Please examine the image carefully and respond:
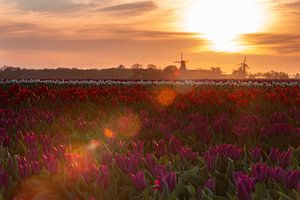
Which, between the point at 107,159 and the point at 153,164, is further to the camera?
the point at 107,159

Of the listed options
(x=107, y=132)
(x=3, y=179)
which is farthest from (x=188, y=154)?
(x=107, y=132)

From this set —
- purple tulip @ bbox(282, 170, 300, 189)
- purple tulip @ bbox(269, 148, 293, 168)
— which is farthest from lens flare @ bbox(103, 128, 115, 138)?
purple tulip @ bbox(282, 170, 300, 189)

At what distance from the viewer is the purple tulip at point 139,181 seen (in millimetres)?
4109

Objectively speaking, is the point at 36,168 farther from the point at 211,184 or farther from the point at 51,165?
the point at 211,184

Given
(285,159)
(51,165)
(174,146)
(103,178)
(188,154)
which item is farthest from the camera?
(174,146)

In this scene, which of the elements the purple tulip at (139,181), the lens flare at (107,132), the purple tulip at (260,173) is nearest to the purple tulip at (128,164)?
the purple tulip at (139,181)

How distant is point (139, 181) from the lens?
412 centimetres

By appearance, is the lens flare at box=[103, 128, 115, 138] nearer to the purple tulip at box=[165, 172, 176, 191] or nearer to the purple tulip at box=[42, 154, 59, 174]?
the purple tulip at box=[42, 154, 59, 174]

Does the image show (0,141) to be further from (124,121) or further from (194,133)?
(194,133)

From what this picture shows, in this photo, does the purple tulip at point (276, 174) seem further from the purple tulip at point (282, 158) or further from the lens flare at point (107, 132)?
the lens flare at point (107, 132)

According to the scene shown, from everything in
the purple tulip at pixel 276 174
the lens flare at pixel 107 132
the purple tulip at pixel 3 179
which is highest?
the purple tulip at pixel 276 174

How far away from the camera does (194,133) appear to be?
306 inches

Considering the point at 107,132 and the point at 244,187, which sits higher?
the point at 244,187

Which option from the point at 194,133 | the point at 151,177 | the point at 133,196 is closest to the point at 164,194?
the point at 133,196
